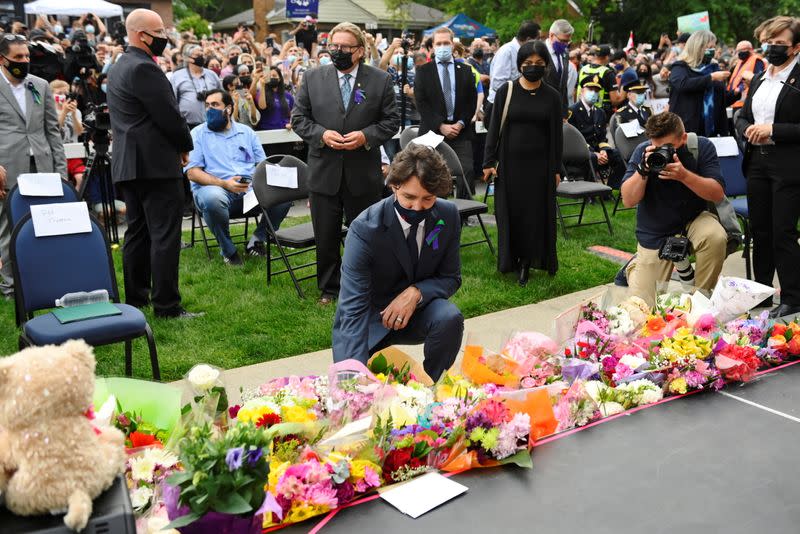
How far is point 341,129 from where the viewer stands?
549cm

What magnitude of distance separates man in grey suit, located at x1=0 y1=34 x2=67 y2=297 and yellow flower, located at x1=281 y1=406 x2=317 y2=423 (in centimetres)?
402

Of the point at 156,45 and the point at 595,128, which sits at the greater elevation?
the point at 156,45

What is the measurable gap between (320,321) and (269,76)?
208 inches

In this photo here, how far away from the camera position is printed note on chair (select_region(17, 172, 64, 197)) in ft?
14.3

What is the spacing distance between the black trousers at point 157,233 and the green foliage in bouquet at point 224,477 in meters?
3.66

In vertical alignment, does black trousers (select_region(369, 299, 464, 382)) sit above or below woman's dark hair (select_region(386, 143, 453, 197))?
below

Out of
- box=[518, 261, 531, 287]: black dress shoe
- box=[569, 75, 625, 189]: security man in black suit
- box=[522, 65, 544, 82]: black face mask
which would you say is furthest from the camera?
box=[569, 75, 625, 189]: security man in black suit

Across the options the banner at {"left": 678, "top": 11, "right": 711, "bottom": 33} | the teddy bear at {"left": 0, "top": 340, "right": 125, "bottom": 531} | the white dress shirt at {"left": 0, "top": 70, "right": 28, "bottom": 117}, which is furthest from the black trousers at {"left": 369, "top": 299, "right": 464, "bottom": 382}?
the banner at {"left": 678, "top": 11, "right": 711, "bottom": 33}

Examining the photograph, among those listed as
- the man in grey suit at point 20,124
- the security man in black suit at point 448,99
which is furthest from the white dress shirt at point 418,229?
the security man in black suit at point 448,99

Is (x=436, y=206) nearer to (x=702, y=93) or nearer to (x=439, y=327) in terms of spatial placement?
(x=439, y=327)

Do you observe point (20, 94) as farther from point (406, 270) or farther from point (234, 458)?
point (234, 458)

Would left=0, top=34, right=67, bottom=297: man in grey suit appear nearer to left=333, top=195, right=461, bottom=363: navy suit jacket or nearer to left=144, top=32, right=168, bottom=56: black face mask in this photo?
left=144, top=32, right=168, bottom=56: black face mask

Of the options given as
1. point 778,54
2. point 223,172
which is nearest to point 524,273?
point 778,54

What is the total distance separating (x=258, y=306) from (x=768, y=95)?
3745mm
